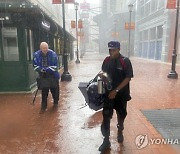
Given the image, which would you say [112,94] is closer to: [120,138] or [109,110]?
[109,110]

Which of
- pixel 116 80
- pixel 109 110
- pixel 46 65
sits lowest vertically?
pixel 109 110

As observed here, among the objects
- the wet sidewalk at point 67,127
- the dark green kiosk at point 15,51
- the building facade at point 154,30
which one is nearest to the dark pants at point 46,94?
the wet sidewalk at point 67,127

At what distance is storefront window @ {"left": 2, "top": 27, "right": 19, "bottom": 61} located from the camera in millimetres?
7645

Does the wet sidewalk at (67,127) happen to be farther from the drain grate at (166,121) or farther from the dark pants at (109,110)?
the dark pants at (109,110)

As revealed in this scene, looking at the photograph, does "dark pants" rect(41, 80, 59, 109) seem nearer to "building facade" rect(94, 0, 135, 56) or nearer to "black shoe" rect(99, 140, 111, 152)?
"black shoe" rect(99, 140, 111, 152)

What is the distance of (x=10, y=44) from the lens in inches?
309

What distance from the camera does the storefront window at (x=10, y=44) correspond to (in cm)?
764

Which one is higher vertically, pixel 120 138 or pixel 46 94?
pixel 46 94

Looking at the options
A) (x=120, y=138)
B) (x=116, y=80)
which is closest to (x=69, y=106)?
(x=120, y=138)

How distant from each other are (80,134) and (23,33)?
15.2 ft

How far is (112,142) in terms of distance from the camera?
3.99 m

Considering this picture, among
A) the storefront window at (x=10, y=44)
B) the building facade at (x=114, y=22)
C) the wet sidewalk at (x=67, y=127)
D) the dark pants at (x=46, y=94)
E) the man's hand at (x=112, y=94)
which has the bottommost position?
the wet sidewalk at (x=67, y=127)

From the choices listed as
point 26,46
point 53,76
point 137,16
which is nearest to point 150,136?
point 53,76

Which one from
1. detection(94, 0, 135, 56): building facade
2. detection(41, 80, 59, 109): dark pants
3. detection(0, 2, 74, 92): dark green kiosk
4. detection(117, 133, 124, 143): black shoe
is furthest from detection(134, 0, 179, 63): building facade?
detection(117, 133, 124, 143): black shoe
